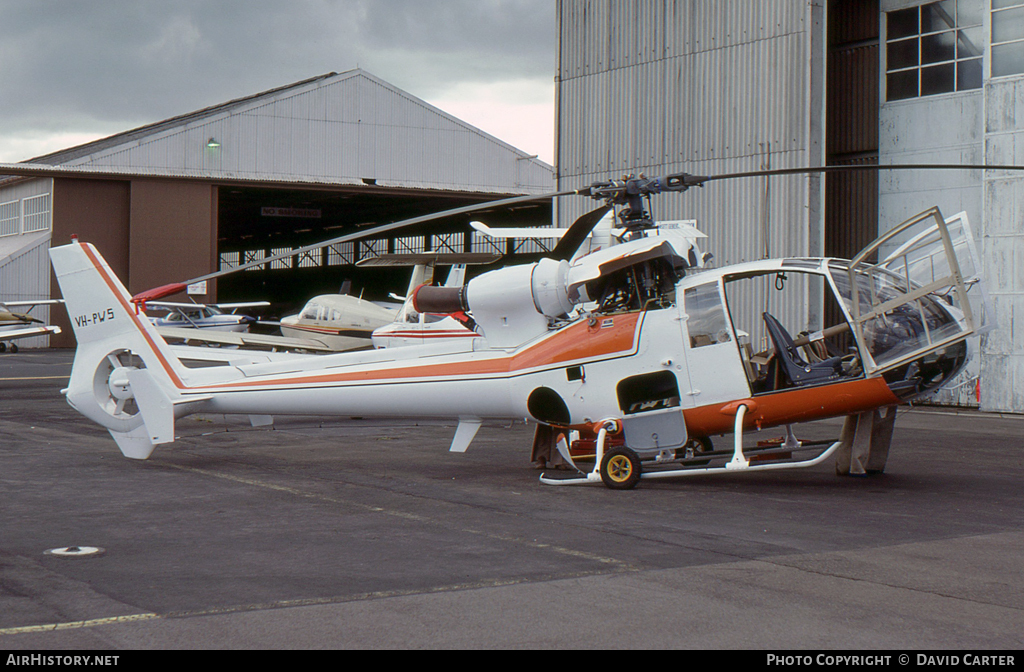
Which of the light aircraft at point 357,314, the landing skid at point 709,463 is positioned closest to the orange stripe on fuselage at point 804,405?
the landing skid at point 709,463

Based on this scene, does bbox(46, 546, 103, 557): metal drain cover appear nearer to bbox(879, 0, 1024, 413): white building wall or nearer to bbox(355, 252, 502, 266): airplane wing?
bbox(355, 252, 502, 266): airplane wing

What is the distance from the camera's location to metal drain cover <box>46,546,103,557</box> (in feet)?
21.9

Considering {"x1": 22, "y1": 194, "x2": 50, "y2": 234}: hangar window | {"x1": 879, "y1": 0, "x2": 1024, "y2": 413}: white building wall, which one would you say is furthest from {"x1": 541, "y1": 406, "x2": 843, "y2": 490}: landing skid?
{"x1": 22, "y1": 194, "x2": 50, "y2": 234}: hangar window

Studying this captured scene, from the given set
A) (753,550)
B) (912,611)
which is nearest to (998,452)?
(753,550)

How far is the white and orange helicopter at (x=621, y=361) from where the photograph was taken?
9.25m

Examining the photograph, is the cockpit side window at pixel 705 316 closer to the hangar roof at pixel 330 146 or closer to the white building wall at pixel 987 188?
the white building wall at pixel 987 188

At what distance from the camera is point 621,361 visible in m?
10.0

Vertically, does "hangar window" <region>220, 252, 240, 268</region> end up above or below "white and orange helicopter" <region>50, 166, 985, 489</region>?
above

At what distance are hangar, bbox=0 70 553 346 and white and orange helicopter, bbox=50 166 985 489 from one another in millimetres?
34050

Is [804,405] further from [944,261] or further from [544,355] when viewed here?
[544,355]

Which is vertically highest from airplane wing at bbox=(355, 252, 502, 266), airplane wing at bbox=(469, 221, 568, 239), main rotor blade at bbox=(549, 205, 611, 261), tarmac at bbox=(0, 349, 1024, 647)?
airplane wing at bbox=(355, 252, 502, 266)

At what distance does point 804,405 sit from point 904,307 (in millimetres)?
1302

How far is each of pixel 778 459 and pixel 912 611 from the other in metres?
4.28

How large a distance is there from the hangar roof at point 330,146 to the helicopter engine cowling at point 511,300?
35797 millimetres
